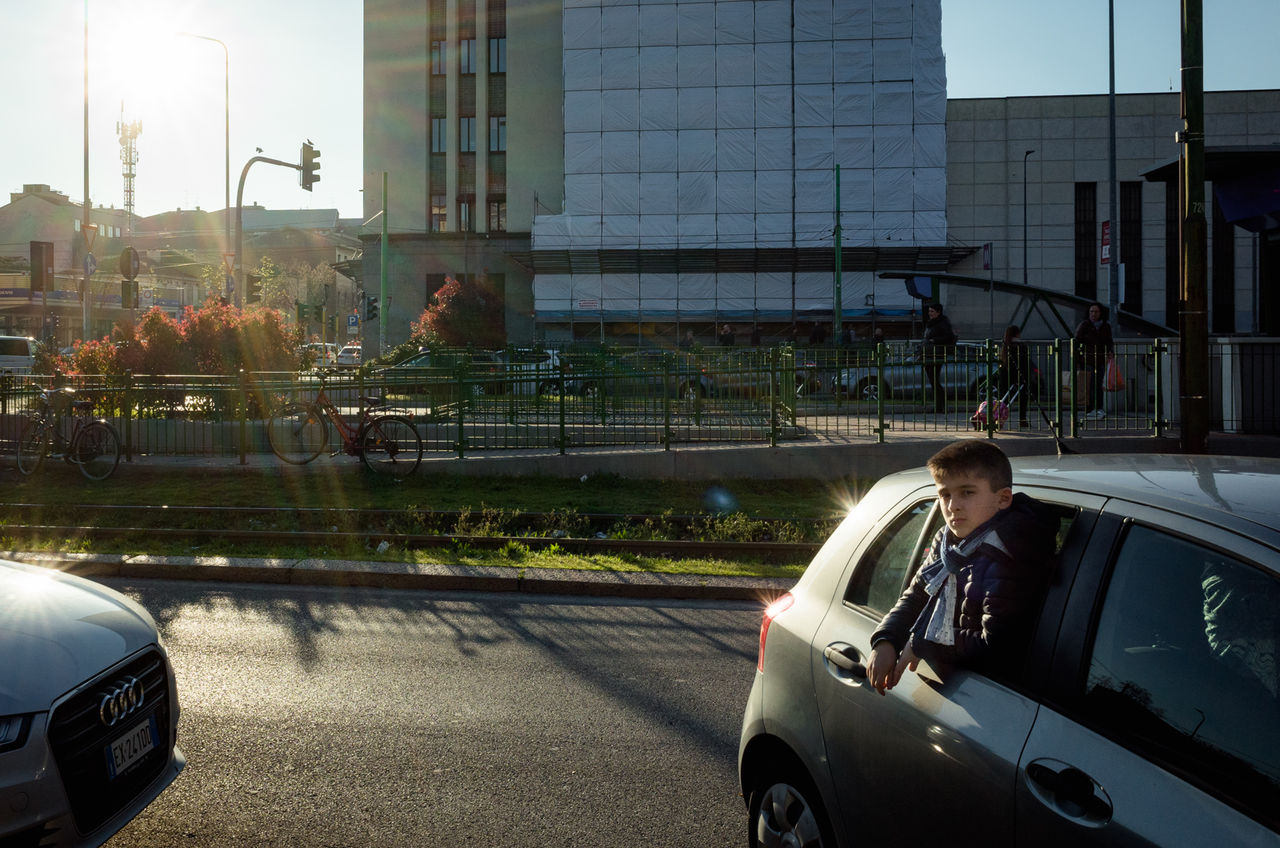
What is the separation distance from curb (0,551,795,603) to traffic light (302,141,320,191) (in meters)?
17.0

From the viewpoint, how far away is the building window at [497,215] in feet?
182

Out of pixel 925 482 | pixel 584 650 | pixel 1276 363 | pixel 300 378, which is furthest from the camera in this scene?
pixel 300 378

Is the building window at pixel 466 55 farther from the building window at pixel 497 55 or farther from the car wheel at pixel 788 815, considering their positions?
the car wheel at pixel 788 815

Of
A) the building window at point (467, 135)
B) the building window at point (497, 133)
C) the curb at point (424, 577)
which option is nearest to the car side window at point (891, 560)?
the curb at point (424, 577)

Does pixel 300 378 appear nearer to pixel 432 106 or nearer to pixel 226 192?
pixel 226 192

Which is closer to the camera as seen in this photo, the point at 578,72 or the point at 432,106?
the point at 578,72

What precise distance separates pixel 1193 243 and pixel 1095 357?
17.3 feet

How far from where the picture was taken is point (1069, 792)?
6.49 feet

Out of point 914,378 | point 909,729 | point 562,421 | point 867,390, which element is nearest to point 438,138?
point 562,421

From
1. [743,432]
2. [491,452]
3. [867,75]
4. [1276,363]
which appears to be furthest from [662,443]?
[867,75]

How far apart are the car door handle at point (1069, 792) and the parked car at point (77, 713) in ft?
8.60

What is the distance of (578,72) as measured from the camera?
161 feet

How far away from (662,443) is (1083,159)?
152ft

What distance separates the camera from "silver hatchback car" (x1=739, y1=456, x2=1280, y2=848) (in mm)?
1862
